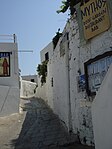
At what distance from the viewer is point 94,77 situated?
845 cm

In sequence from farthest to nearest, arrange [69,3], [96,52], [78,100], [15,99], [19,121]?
[15,99] → [19,121] → [69,3] → [78,100] → [96,52]

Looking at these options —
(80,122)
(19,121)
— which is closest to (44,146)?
(80,122)

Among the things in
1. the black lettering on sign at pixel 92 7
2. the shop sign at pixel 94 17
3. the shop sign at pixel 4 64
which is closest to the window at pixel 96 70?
the shop sign at pixel 94 17

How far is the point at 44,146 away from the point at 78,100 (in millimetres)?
1889

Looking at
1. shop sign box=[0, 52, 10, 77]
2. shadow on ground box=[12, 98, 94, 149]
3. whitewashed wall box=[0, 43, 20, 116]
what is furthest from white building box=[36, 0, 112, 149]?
shop sign box=[0, 52, 10, 77]

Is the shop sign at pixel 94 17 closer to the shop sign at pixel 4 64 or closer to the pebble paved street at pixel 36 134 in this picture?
the pebble paved street at pixel 36 134

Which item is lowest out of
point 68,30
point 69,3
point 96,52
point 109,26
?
point 96,52

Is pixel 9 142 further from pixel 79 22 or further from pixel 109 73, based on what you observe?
pixel 109 73

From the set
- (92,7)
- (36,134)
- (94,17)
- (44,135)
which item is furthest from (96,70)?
(36,134)

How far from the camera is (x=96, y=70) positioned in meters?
8.30

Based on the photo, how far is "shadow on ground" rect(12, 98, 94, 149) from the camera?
32.8ft

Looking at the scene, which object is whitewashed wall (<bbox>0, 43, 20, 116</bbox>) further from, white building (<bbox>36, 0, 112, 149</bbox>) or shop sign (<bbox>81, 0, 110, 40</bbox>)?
shop sign (<bbox>81, 0, 110, 40</bbox>)

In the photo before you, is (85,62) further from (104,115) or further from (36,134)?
(36,134)

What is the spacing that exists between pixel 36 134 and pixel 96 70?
4918 mm
